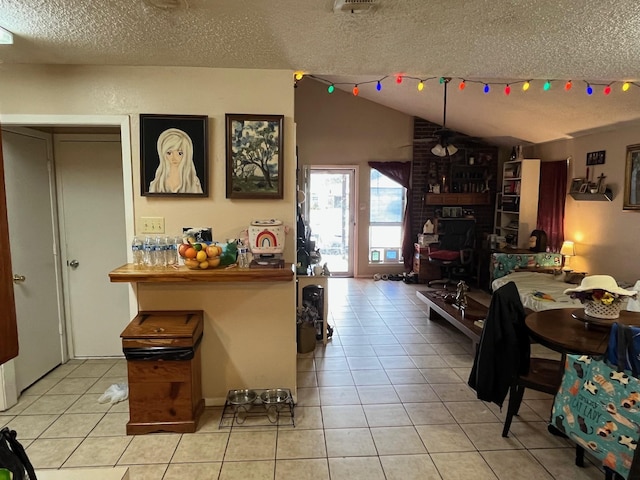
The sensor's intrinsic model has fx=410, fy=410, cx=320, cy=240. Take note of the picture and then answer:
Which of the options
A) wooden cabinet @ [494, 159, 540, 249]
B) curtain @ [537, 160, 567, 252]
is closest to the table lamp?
curtain @ [537, 160, 567, 252]

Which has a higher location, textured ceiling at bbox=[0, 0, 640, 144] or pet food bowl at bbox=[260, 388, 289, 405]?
textured ceiling at bbox=[0, 0, 640, 144]

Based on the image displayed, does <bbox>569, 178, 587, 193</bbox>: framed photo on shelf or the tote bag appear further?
<bbox>569, 178, 587, 193</bbox>: framed photo on shelf

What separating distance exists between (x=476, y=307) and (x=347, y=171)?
3.81 metres

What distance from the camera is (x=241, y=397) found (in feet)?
9.16

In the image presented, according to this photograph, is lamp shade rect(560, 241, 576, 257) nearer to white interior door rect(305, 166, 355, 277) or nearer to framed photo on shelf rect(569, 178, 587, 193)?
framed photo on shelf rect(569, 178, 587, 193)

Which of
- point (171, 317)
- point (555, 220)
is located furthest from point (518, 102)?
point (171, 317)

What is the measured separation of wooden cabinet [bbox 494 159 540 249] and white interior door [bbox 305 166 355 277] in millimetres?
2549

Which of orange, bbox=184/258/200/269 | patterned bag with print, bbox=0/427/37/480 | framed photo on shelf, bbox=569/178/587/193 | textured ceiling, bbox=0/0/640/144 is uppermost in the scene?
textured ceiling, bbox=0/0/640/144

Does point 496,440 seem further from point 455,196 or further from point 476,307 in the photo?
point 455,196

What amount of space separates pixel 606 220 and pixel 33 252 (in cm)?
573

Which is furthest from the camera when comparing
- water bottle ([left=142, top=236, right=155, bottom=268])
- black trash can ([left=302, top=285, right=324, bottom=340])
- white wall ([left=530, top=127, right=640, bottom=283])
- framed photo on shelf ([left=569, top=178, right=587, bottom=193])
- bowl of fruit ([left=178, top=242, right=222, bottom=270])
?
framed photo on shelf ([left=569, top=178, right=587, bottom=193])

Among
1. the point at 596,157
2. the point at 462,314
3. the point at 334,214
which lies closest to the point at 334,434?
the point at 462,314

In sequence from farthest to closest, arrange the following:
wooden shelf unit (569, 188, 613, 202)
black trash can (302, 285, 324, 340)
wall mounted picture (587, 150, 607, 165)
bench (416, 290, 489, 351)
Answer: wall mounted picture (587, 150, 607, 165) < wooden shelf unit (569, 188, 613, 202) < black trash can (302, 285, 324, 340) < bench (416, 290, 489, 351)

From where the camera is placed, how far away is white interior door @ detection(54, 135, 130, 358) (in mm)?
3408
